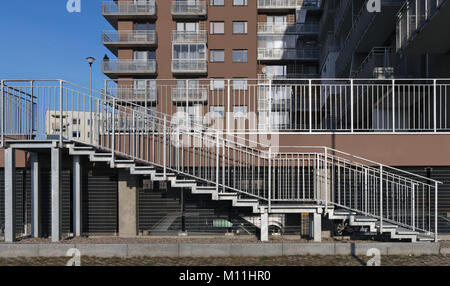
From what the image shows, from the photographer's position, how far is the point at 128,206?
11.3 meters

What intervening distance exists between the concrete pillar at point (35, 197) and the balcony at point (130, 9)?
35624 mm

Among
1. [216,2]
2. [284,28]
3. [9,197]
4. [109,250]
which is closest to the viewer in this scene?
[109,250]

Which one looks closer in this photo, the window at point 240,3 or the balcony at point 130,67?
the balcony at point 130,67

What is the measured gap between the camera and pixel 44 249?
9234 millimetres

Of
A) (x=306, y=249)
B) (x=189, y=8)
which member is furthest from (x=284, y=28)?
(x=306, y=249)

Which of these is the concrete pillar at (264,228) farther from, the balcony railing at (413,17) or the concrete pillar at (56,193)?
the balcony railing at (413,17)

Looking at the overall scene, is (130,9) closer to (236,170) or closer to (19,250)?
(236,170)

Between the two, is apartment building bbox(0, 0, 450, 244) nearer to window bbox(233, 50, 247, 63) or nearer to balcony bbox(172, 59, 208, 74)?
balcony bbox(172, 59, 208, 74)

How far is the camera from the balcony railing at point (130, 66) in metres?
43.1

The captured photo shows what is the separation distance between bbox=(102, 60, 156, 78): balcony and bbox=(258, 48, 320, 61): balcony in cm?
1218

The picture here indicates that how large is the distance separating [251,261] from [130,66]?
37.4 meters

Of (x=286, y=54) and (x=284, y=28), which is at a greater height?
(x=284, y=28)

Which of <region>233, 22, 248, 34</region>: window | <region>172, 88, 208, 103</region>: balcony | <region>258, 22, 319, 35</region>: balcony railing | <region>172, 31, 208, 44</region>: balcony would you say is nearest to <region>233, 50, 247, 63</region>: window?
<region>233, 22, 248, 34</region>: window

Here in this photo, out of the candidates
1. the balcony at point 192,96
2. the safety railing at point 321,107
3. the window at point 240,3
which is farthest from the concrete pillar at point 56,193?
the window at point 240,3
